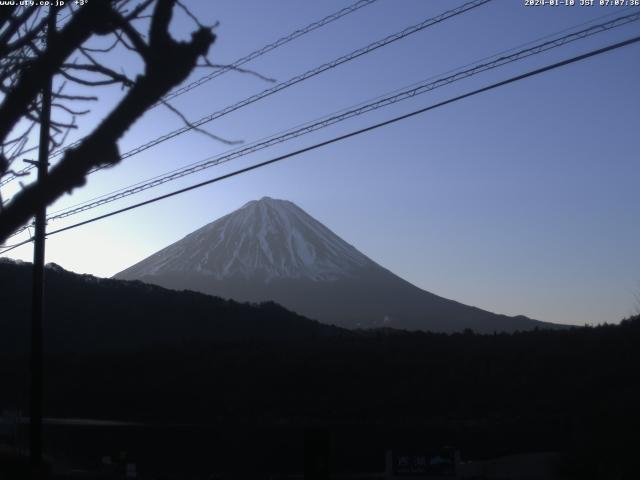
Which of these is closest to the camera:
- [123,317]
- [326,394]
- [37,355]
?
[37,355]

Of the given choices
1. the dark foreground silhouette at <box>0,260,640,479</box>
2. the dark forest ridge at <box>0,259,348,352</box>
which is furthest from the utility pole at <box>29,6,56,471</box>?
the dark forest ridge at <box>0,259,348,352</box>

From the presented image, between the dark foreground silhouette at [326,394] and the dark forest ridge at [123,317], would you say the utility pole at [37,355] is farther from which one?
the dark forest ridge at [123,317]

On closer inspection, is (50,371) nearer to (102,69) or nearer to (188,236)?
(102,69)

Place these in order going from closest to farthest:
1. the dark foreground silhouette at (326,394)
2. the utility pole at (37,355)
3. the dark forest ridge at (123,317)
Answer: the utility pole at (37,355), the dark foreground silhouette at (326,394), the dark forest ridge at (123,317)

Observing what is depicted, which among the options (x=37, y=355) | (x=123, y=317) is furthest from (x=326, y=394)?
(x=37, y=355)

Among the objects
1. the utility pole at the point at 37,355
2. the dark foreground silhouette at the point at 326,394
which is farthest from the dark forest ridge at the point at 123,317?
the utility pole at the point at 37,355

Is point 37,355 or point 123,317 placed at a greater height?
point 123,317

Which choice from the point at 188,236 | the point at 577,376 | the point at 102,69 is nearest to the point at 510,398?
the point at 577,376

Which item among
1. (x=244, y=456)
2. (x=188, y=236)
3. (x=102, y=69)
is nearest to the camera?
(x=102, y=69)

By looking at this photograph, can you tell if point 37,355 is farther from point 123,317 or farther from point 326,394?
point 123,317

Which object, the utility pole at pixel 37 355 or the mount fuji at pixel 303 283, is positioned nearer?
the utility pole at pixel 37 355

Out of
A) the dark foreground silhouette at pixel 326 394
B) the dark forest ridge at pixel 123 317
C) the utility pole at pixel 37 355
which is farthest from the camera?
the dark forest ridge at pixel 123 317
